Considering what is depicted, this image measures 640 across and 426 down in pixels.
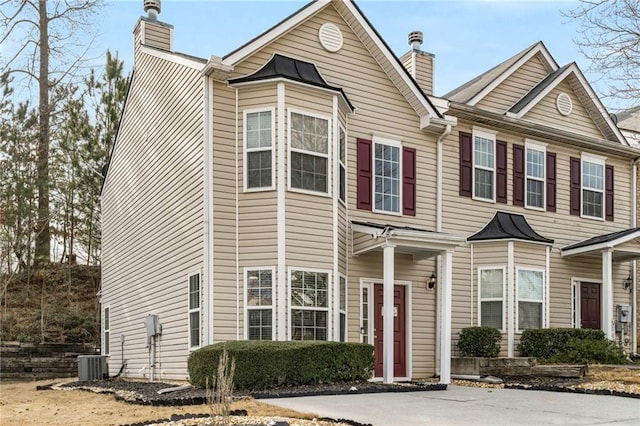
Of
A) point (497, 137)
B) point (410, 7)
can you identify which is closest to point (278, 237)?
point (410, 7)

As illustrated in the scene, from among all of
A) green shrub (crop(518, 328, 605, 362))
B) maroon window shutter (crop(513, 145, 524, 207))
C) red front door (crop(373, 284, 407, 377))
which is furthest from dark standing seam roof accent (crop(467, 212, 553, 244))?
red front door (crop(373, 284, 407, 377))

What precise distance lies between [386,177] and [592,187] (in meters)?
7.03

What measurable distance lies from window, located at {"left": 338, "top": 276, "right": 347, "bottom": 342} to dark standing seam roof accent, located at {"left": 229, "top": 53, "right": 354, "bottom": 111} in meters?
3.69

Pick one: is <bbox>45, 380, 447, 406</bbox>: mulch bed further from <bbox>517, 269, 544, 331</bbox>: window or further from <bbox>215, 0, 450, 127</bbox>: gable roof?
<bbox>215, 0, 450, 127</bbox>: gable roof

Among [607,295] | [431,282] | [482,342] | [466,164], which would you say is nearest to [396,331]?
[431,282]

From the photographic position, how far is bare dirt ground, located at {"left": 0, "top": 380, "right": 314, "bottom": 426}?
8.28m

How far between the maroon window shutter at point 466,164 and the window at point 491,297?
1932 millimetres

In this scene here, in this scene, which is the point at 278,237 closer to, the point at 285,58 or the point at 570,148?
the point at 285,58

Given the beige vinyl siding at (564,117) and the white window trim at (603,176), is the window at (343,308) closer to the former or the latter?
the beige vinyl siding at (564,117)

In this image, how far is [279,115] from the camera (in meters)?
12.7

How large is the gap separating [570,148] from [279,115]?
936 centimetres

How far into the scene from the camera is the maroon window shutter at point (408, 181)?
50.2 feet

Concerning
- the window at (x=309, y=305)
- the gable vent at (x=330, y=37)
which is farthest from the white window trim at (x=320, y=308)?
the gable vent at (x=330, y=37)

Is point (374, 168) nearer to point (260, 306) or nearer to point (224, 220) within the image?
point (224, 220)
